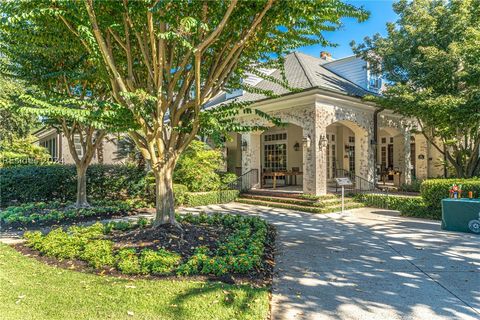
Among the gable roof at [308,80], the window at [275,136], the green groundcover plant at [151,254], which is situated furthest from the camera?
the window at [275,136]

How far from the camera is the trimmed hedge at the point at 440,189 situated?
344 inches

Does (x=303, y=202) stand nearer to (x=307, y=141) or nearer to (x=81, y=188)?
(x=307, y=141)

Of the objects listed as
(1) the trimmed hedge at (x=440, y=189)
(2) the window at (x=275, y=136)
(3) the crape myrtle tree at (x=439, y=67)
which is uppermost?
(3) the crape myrtle tree at (x=439, y=67)

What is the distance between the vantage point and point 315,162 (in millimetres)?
11961

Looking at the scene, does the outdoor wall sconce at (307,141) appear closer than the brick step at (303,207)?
No

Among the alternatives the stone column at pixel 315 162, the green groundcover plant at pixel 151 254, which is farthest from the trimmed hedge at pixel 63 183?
the stone column at pixel 315 162

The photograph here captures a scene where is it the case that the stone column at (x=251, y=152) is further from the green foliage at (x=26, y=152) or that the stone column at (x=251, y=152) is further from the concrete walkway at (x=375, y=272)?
the green foliage at (x=26, y=152)

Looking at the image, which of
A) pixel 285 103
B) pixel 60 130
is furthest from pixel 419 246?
pixel 60 130

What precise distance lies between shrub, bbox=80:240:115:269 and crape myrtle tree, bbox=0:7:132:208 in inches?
87.5

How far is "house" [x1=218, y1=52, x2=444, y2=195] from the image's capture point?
1213 centimetres

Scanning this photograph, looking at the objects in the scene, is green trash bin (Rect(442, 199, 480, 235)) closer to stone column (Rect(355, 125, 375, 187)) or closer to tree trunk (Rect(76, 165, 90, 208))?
stone column (Rect(355, 125, 375, 187))

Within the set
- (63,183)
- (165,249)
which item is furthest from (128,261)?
(63,183)

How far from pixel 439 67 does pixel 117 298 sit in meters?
13.1

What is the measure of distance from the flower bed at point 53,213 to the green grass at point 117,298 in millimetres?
4456
